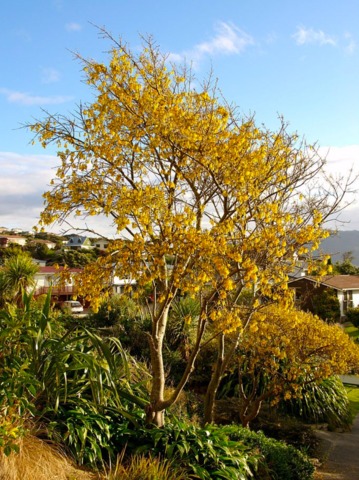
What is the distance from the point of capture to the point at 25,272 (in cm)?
2092

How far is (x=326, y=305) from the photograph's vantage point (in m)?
33.8

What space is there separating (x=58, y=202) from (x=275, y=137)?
4.05 metres

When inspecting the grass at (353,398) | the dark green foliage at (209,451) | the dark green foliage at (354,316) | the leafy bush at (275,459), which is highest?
the dark green foliage at (209,451)

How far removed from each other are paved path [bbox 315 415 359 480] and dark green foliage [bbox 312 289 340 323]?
2145 cm

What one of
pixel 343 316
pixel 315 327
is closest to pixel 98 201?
pixel 315 327

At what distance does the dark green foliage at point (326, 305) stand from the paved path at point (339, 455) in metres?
21.5

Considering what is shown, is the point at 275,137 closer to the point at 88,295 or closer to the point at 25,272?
the point at 88,295

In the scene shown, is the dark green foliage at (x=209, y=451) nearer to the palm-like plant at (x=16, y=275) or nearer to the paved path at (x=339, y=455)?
the paved path at (x=339, y=455)

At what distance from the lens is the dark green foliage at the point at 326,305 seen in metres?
33.4

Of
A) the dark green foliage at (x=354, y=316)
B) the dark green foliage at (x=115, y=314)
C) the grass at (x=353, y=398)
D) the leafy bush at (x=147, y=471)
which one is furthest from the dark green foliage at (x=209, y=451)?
the dark green foliage at (x=354, y=316)

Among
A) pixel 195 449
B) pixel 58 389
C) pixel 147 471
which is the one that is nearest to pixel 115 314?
pixel 58 389

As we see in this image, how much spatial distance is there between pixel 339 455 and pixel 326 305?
24.5m

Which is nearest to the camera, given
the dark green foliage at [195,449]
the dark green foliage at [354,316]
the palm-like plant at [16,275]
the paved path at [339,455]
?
the dark green foliage at [195,449]

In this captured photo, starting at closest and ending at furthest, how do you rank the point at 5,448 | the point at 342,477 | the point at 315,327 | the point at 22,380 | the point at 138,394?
the point at 5,448, the point at 22,380, the point at 138,394, the point at 342,477, the point at 315,327
